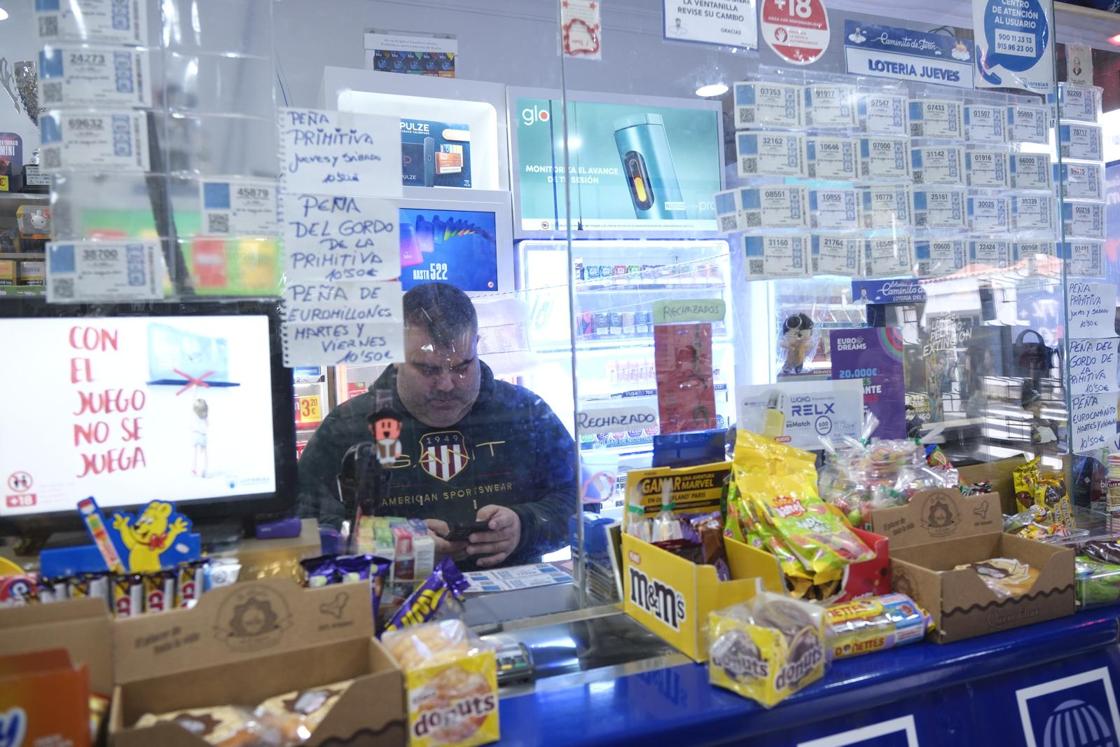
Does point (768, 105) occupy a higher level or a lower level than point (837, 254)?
higher

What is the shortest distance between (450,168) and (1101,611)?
2195 millimetres

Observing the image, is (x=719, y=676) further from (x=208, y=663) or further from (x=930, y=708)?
(x=208, y=663)

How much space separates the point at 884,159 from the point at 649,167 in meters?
0.75

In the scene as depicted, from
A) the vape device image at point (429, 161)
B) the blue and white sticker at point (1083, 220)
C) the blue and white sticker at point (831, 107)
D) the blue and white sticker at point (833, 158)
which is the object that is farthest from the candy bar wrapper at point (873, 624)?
the vape device image at point (429, 161)

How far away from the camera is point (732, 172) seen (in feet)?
6.60

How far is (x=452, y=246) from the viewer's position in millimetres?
2777

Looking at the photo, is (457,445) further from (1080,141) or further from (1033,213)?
(1080,141)

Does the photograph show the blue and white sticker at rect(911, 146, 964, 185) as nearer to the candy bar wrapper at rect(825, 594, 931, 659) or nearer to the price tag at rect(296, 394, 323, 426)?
the candy bar wrapper at rect(825, 594, 931, 659)

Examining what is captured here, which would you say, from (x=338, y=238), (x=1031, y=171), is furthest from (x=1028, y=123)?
(x=338, y=238)

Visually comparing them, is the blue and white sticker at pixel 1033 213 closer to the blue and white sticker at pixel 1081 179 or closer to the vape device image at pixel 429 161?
the blue and white sticker at pixel 1081 179

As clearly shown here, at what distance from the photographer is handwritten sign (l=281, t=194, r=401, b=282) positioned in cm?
149

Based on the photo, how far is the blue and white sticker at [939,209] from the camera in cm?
218

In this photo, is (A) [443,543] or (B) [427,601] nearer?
(B) [427,601]

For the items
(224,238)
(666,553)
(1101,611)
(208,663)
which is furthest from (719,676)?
(224,238)
